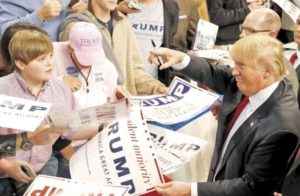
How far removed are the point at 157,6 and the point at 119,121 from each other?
65.9 inches

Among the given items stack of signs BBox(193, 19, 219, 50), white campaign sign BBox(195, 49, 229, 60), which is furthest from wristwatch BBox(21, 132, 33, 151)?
stack of signs BBox(193, 19, 219, 50)

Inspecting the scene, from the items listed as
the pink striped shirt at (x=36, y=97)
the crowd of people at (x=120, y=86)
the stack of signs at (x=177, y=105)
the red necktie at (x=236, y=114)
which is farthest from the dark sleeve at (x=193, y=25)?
the pink striped shirt at (x=36, y=97)

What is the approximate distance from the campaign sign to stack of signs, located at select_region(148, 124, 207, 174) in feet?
0.76

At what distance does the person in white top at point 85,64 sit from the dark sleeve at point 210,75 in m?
0.43

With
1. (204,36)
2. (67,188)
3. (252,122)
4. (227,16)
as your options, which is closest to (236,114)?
(252,122)

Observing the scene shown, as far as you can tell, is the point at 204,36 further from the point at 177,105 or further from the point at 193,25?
the point at 177,105

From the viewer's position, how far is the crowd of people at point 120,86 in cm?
217

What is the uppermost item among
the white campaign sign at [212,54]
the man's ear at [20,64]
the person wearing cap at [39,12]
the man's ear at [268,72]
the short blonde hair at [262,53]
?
the person wearing cap at [39,12]

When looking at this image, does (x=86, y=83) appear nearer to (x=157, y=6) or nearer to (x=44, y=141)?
(x=44, y=141)

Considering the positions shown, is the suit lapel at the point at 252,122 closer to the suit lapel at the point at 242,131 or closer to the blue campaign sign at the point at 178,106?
the suit lapel at the point at 242,131

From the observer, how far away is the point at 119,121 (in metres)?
2.24

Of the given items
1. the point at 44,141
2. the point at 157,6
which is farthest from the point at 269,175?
the point at 157,6

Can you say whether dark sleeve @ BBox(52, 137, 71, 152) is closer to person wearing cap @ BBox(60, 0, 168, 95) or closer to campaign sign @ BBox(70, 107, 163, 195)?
campaign sign @ BBox(70, 107, 163, 195)

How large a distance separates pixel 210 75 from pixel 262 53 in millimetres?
584
